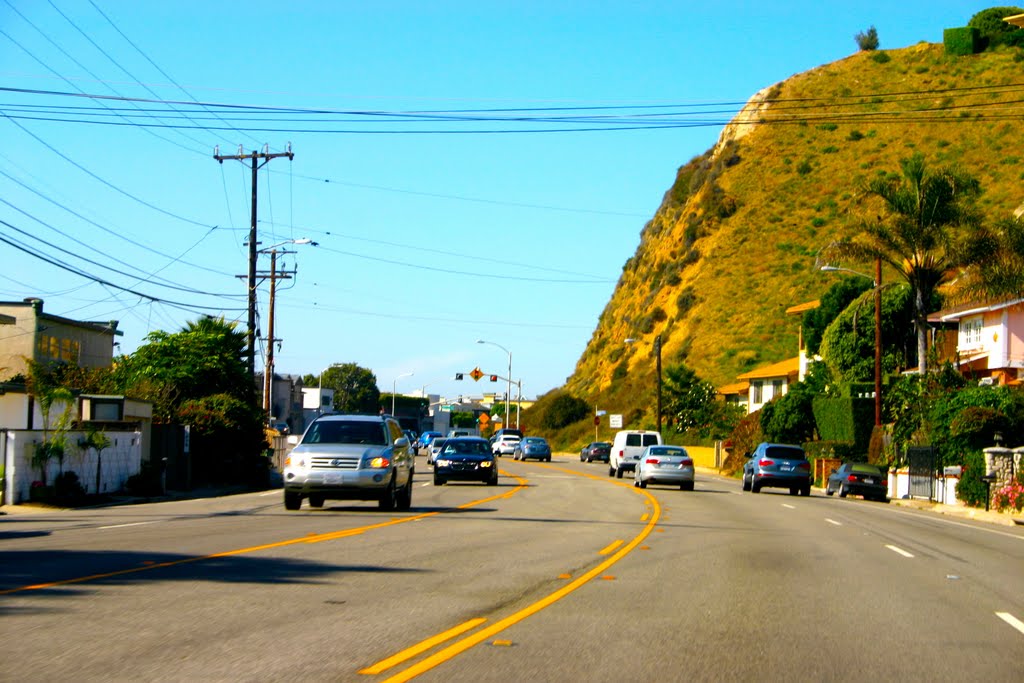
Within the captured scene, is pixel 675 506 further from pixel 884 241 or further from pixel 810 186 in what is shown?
pixel 810 186

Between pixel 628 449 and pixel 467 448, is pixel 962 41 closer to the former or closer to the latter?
pixel 628 449

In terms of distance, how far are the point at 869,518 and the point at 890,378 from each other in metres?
32.2

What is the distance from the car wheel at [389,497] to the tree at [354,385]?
136m

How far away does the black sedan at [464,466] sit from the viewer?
39594mm

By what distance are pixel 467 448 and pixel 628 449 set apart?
13.1 m

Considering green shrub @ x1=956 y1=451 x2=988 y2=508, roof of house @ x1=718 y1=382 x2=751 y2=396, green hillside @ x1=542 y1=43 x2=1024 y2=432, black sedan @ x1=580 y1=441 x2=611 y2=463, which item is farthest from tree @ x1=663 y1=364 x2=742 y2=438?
green shrub @ x1=956 y1=451 x2=988 y2=508

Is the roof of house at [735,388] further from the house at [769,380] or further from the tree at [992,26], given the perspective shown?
the tree at [992,26]

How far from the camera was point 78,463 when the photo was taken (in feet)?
94.1

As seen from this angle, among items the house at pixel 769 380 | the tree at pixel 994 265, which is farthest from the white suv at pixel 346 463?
the house at pixel 769 380

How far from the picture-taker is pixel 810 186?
10244 cm

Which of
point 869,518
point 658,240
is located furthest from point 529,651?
point 658,240

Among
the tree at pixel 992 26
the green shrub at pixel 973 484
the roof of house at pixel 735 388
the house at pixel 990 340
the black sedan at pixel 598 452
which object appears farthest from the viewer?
the tree at pixel 992 26

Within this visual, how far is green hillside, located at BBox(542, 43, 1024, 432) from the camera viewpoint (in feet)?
301

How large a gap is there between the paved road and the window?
34.7 meters
